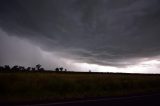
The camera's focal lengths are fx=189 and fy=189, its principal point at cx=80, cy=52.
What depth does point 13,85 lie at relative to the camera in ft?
65.1

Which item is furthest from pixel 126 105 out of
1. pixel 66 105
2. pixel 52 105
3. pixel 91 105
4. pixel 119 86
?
pixel 119 86

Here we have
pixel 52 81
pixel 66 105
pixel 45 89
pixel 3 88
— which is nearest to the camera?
pixel 66 105

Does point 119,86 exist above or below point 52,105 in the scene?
above

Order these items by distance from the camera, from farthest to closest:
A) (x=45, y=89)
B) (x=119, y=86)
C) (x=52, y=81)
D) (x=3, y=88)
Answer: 1. (x=119, y=86)
2. (x=52, y=81)
3. (x=45, y=89)
4. (x=3, y=88)

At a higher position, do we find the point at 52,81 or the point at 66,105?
the point at 52,81

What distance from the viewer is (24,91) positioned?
63.3 ft

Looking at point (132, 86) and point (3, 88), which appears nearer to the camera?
point (3, 88)

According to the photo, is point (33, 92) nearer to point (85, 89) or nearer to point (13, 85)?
point (13, 85)

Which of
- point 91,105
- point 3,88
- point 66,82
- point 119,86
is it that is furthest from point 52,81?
point 91,105

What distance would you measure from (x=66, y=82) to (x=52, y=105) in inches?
464

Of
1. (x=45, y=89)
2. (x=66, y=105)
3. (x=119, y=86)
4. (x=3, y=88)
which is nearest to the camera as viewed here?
(x=66, y=105)

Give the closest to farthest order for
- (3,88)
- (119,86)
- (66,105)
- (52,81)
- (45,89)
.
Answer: (66,105)
(3,88)
(45,89)
(52,81)
(119,86)

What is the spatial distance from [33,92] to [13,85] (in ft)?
8.38

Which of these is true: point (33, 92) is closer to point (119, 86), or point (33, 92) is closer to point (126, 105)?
point (126, 105)
